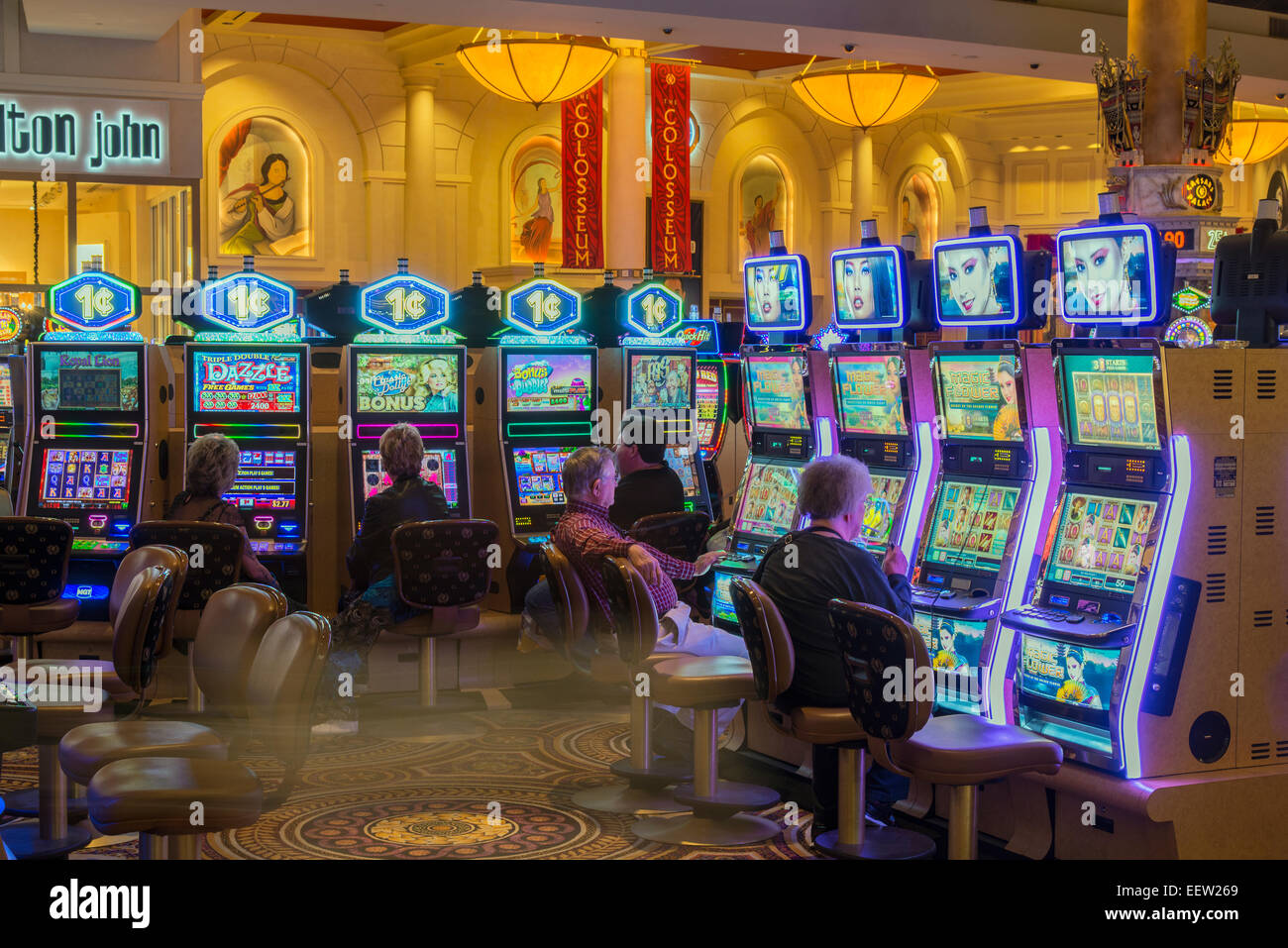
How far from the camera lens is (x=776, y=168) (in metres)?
18.0

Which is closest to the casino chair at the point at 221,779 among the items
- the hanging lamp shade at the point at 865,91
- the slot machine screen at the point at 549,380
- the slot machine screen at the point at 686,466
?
the slot machine screen at the point at 549,380

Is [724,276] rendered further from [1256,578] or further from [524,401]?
[1256,578]

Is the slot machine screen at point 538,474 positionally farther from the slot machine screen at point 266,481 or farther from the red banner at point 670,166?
the red banner at point 670,166

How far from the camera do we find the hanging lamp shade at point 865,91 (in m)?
12.8

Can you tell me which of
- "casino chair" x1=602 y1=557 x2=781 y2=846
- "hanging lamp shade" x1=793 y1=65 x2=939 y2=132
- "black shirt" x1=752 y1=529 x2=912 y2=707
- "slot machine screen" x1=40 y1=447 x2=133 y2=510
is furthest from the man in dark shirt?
"hanging lamp shade" x1=793 y1=65 x2=939 y2=132

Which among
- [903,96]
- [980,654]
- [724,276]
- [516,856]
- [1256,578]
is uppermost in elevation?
[903,96]

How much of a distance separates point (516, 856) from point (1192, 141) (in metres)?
9.47

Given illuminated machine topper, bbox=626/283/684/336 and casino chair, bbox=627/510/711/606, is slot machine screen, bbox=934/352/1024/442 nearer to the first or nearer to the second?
casino chair, bbox=627/510/711/606

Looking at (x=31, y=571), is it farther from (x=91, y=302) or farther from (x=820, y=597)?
(x=820, y=597)

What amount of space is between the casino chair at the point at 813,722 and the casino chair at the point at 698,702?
37 cm

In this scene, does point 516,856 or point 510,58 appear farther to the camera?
point 510,58

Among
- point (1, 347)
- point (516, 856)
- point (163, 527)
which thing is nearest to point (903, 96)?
point (1, 347)

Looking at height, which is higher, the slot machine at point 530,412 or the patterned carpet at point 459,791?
the slot machine at point 530,412

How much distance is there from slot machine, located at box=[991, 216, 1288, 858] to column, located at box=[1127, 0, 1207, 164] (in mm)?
7784
